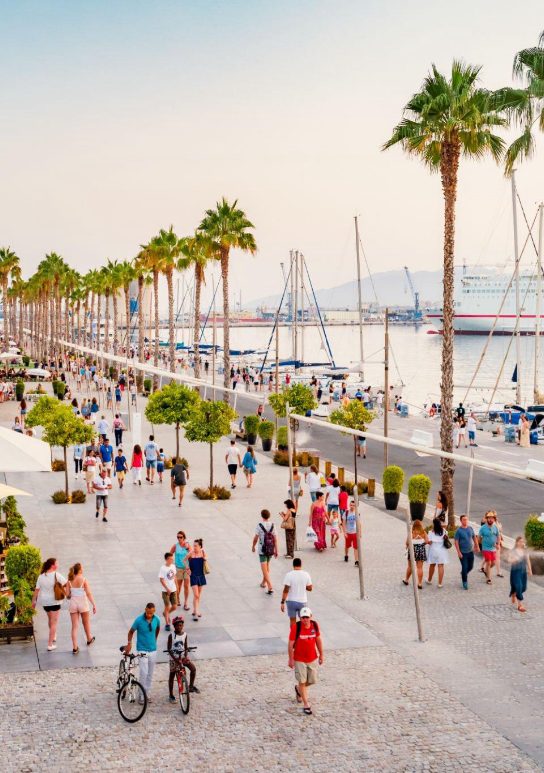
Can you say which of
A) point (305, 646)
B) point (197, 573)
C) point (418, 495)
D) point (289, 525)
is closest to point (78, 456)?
point (418, 495)

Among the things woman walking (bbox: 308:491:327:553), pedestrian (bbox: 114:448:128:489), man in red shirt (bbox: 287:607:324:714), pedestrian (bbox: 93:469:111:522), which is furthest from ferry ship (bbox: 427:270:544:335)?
man in red shirt (bbox: 287:607:324:714)

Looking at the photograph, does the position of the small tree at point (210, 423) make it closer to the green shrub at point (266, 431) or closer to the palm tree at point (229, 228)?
the green shrub at point (266, 431)

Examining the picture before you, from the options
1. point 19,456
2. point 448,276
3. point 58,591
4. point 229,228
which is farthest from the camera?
point 229,228

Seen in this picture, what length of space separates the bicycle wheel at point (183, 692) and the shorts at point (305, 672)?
4.23 ft

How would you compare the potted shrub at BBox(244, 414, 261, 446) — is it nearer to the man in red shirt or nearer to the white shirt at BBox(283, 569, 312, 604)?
the white shirt at BBox(283, 569, 312, 604)

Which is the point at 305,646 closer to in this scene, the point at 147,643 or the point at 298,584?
the point at 147,643

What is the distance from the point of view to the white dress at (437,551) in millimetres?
15781

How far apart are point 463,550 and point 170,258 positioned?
47.3 meters

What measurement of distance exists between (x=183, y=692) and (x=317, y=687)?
1815 millimetres

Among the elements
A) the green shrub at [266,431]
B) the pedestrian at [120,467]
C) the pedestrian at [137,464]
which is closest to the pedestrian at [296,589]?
the pedestrian at [137,464]

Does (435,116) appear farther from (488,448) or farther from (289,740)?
(488,448)

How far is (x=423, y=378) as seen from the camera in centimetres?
10812

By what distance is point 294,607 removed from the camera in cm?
1277

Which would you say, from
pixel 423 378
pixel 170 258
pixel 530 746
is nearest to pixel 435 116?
pixel 530 746
